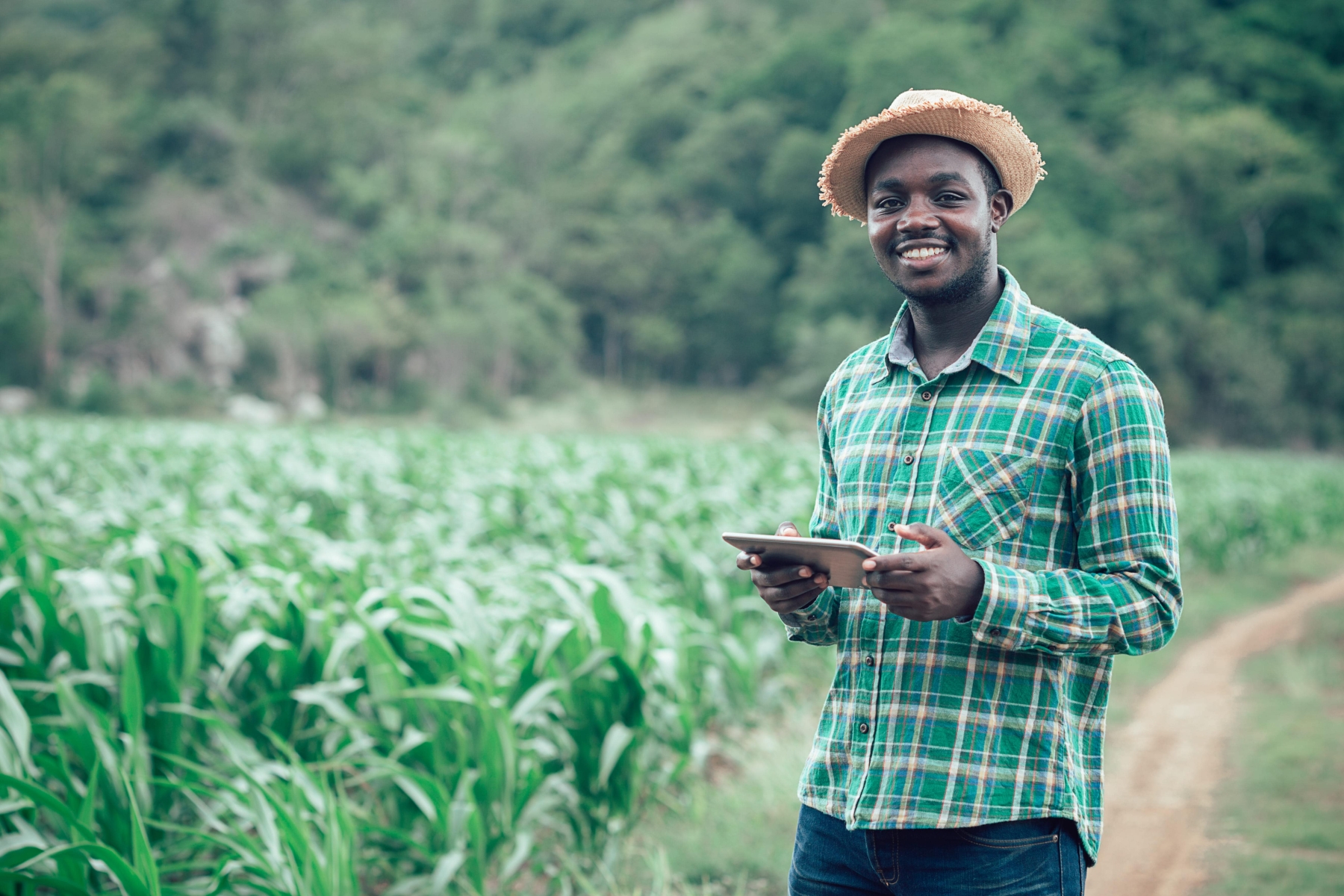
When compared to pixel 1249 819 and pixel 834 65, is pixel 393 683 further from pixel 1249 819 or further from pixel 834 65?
pixel 834 65

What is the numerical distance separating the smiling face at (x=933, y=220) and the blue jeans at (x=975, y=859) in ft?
2.66

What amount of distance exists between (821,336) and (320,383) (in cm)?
2323

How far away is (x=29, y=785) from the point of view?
6.47ft

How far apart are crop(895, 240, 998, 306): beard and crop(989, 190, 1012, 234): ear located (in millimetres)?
75

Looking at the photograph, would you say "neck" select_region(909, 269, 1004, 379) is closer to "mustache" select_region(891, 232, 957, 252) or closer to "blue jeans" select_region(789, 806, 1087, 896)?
"mustache" select_region(891, 232, 957, 252)

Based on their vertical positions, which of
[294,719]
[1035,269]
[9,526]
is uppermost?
[1035,269]

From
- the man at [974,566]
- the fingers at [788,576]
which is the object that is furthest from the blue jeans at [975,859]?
the fingers at [788,576]

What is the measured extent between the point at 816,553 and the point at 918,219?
55 centimetres

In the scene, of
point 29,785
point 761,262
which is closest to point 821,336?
point 761,262

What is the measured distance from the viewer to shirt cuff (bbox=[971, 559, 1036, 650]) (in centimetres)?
136

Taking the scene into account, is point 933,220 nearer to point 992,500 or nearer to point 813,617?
point 992,500

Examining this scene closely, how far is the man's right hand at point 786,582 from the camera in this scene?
4.89ft

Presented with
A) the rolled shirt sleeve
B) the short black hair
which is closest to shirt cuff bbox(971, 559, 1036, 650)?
the rolled shirt sleeve

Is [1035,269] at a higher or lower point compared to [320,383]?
higher
